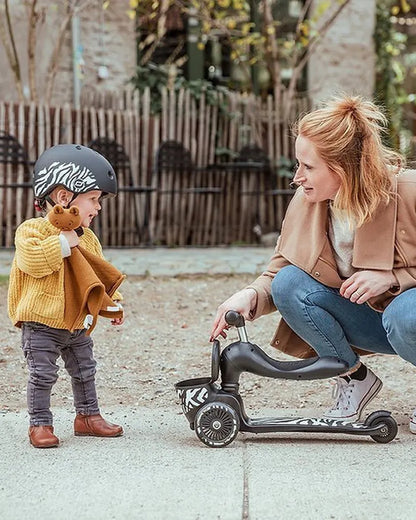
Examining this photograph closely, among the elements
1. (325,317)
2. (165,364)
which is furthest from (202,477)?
(165,364)

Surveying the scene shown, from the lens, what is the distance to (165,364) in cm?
450

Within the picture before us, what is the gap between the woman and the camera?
3027 mm

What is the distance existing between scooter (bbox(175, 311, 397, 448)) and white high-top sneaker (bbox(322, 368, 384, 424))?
150 millimetres

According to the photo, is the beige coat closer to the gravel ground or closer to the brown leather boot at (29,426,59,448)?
the gravel ground

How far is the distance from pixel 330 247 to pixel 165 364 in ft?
5.11

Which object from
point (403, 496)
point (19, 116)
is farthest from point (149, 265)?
point (403, 496)

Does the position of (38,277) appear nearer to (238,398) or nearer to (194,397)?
(194,397)

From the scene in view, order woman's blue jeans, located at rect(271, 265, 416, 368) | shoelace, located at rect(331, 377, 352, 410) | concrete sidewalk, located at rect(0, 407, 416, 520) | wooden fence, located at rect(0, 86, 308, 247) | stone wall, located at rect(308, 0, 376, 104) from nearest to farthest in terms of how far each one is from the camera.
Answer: concrete sidewalk, located at rect(0, 407, 416, 520)
woman's blue jeans, located at rect(271, 265, 416, 368)
shoelace, located at rect(331, 377, 352, 410)
wooden fence, located at rect(0, 86, 308, 247)
stone wall, located at rect(308, 0, 376, 104)

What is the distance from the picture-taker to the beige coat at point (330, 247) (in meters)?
3.05

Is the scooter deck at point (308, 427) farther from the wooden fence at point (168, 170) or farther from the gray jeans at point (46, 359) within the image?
the wooden fence at point (168, 170)

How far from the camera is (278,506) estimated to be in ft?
8.29

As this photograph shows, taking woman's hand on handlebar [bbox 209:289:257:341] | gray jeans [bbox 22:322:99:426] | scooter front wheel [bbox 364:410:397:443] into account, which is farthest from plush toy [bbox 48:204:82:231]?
scooter front wheel [bbox 364:410:397:443]

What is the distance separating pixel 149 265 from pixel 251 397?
3.80 metres

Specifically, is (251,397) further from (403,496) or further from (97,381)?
(403,496)
